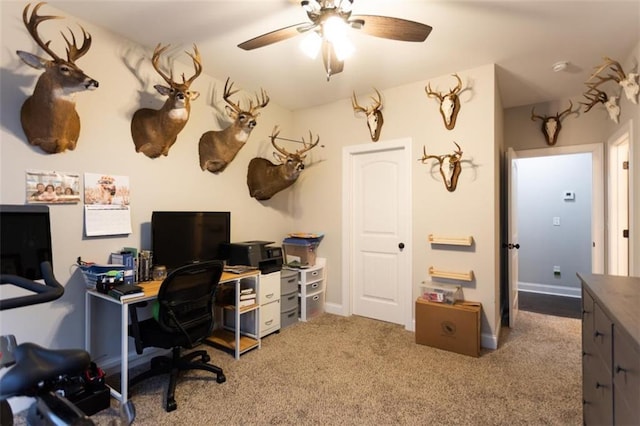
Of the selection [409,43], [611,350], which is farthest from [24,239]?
[409,43]

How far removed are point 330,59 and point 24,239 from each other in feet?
6.75

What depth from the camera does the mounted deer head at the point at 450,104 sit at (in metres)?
3.11

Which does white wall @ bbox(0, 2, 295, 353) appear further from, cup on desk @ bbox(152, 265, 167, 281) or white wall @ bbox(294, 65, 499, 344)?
white wall @ bbox(294, 65, 499, 344)

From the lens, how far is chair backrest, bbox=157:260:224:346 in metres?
2.08

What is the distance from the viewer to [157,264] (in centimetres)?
258

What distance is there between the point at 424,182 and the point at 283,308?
2.04 m

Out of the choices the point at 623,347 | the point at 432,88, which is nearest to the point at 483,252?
the point at 432,88

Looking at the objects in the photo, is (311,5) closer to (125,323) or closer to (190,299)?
(190,299)

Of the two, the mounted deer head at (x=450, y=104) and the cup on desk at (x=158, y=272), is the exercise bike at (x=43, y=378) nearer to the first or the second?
the cup on desk at (x=158, y=272)

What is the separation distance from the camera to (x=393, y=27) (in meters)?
1.87

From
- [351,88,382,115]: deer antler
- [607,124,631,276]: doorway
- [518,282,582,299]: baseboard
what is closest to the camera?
[607,124,631,276]: doorway

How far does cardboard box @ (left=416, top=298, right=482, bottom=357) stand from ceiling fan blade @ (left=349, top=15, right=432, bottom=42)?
2273 mm

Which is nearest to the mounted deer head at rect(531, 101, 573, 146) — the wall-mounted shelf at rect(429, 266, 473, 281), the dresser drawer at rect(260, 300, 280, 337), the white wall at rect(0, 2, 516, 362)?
the white wall at rect(0, 2, 516, 362)

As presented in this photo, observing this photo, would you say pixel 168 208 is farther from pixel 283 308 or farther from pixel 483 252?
pixel 483 252
